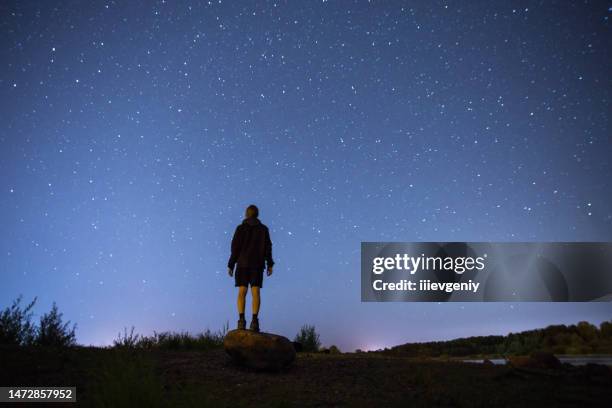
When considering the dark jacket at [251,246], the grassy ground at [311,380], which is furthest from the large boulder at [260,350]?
the dark jacket at [251,246]

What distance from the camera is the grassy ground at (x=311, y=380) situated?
7.55 meters

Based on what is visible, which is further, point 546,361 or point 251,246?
point 251,246

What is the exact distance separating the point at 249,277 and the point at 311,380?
2.50 meters

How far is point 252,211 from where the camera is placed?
36.7 feet

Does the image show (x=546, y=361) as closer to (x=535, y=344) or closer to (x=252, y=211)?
(x=252, y=211)

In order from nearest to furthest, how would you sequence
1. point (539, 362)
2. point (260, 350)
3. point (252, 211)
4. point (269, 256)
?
point (260, 350) → point (539, 362) → point (269, 256) → point (252, 211)

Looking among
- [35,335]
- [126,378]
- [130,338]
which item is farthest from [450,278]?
[126,378]

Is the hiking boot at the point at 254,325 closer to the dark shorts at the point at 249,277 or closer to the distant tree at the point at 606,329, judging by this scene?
the dark shorts at the point at 249,277

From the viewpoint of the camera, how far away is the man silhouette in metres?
10.7

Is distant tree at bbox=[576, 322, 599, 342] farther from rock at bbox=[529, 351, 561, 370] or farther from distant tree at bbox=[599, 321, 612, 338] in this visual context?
rock at bbox=[529, 351, 561, 370]

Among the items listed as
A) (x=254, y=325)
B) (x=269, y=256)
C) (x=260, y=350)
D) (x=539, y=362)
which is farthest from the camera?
(x=269, y=256)

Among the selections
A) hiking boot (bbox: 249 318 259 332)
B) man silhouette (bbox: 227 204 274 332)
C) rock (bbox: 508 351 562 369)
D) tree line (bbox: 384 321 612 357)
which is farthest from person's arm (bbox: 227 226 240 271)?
tree line (bbox: 384 321 612 357)

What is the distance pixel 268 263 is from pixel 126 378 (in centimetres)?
496

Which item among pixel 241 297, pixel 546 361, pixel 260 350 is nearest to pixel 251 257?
pixel 241 297
